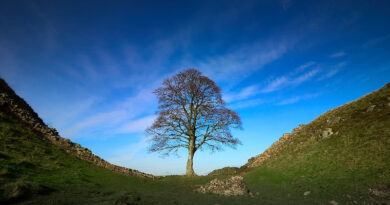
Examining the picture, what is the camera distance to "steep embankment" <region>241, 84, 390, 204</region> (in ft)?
41.6

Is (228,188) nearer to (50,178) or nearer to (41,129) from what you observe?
(50,178)

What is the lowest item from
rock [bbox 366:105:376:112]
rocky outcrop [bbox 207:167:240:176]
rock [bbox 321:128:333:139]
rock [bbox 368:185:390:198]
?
rock [bbox 368:185:390:198]

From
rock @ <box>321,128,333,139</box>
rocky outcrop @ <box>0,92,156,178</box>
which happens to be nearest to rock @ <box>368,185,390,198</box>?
rock @ <box>321,128,333,139</box>

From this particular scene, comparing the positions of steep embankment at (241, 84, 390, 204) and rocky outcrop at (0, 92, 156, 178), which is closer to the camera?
steep embankment at (241, 84, 390, 204)

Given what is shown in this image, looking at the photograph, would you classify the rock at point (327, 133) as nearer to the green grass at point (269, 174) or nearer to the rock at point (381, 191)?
the green grass at point (269, 174)

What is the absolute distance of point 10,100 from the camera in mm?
21938

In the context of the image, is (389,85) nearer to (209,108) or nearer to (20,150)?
(209,108)

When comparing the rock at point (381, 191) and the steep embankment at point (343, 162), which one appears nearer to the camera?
the rock at point (381, 191)

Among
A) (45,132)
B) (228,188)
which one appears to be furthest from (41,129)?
(228,188)

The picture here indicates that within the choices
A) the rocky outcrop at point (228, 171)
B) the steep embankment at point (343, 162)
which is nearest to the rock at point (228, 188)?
the steep embankment at point (343, 162)

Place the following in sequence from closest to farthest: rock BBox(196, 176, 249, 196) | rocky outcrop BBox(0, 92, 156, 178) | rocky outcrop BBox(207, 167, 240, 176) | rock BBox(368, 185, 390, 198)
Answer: rock BBox(368, 185, 390, 198), rock BBox(196, 176, 249, 196), rocky outcrop BBox(0, 92, 156, 178), rocky outcrop BBox(207, 167, 240, 176)

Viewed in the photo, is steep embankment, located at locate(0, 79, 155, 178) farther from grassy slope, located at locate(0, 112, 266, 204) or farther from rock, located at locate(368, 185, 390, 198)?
rock, located at locate(368, 185, 390, 198)

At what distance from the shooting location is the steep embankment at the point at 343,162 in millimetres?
12680

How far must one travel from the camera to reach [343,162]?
15.5 metres
